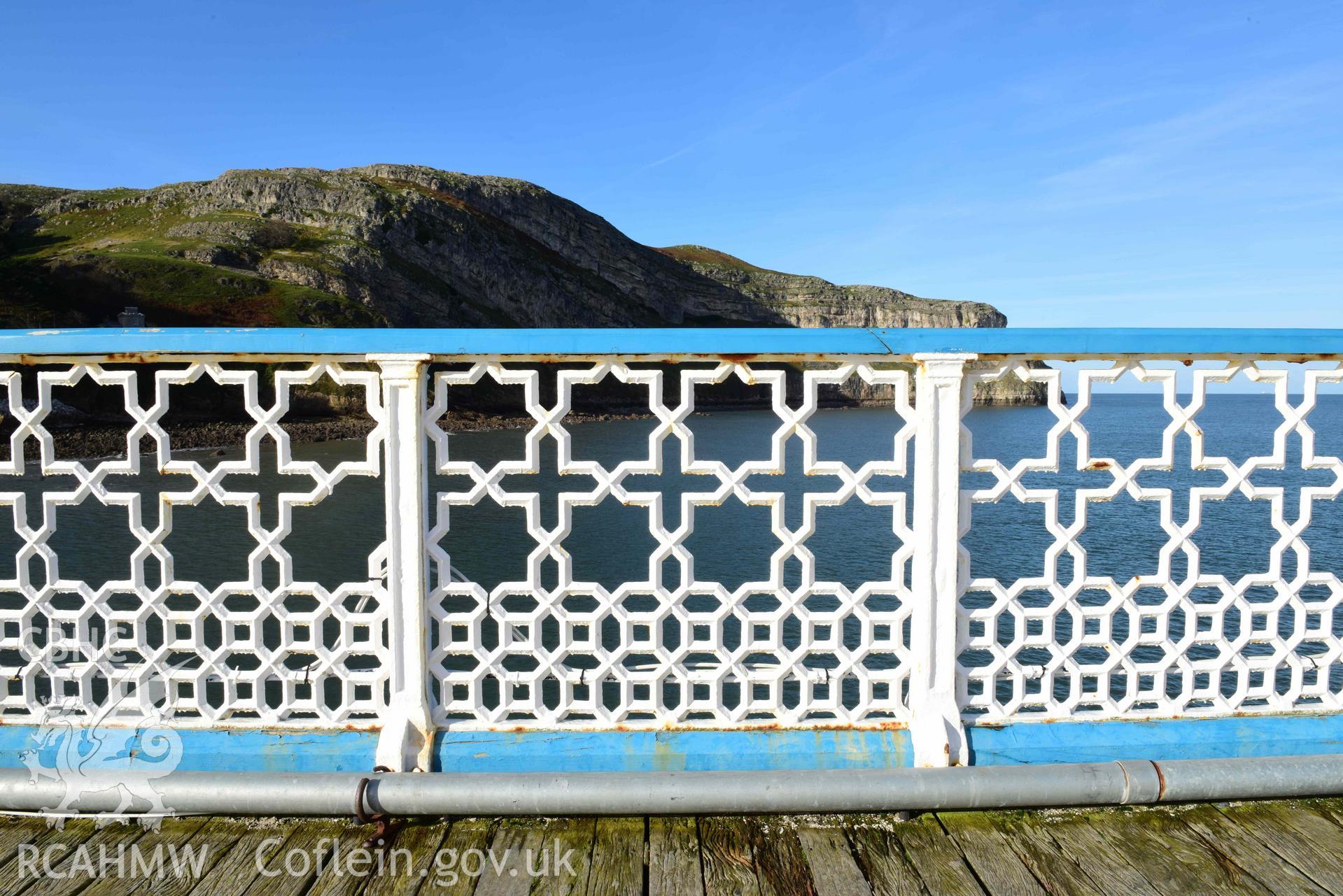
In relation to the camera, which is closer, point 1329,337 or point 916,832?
point 916,832

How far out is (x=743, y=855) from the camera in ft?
6.08

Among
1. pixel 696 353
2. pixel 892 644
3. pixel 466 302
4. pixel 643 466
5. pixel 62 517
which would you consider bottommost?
pixel 62 517

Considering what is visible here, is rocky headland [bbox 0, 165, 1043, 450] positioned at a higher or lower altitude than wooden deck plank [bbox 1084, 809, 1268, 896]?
higher

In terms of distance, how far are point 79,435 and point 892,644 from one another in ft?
106

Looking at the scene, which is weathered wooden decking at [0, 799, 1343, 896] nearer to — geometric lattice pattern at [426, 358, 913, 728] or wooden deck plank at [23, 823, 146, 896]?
wooden deck plank at [23, 823, 146, 896]

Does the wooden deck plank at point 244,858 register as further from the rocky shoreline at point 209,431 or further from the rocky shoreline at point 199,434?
the rocky shoreline at point 199,434

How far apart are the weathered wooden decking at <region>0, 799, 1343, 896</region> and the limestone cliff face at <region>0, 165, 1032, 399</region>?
23100 millimetres

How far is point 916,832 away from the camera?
1946 millimetres

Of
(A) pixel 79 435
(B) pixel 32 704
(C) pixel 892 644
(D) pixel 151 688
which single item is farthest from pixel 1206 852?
(A) pixel 79 435

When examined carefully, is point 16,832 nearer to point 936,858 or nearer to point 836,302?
point 936,858

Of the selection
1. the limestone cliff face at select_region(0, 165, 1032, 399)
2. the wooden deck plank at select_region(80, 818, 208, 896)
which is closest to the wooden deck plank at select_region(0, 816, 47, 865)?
the wooden deck plank at select_region(80, 818, 208, 896)

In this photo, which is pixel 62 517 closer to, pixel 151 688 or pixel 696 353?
pixel 151 688

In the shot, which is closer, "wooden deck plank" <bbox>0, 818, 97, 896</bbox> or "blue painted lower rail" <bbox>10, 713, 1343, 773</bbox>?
"wooden deck plank" <bbox>0, 818, 97, 896</bbox>

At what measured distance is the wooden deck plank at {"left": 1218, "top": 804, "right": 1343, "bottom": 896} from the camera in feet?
5.89
